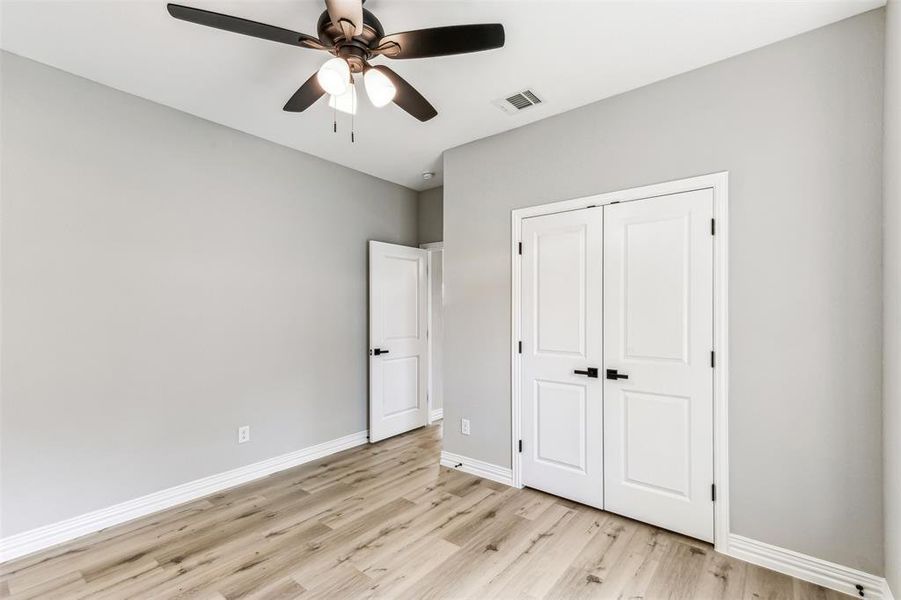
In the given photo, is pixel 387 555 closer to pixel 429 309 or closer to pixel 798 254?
pixel 798 254

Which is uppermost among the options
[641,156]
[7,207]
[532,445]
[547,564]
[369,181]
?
[369,181]

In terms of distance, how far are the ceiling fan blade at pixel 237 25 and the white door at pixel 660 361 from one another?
6.63 feet

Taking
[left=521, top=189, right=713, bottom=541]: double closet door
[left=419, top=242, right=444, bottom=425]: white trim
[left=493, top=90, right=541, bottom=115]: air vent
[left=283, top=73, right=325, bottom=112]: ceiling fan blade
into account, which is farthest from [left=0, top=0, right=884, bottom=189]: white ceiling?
[left=419, top=242, right=444, bottom=425]: white trim

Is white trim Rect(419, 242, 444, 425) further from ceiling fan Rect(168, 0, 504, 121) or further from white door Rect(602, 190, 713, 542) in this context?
ceiling fan Rect(168, 0, 504, 121)

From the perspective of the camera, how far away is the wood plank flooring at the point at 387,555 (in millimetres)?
1975

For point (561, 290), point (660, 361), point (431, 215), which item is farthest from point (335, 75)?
point (431, 215)

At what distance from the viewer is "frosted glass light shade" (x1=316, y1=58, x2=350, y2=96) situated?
1.70 meters

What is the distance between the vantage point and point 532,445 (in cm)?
304

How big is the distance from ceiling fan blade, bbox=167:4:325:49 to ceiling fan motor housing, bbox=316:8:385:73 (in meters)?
0.05

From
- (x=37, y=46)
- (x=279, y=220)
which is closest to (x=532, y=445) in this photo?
(x=279, y=220)

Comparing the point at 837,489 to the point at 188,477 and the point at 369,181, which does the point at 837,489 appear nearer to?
the point at 188,477

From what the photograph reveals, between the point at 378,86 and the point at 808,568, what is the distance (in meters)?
3.11

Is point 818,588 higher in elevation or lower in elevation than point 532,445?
lower

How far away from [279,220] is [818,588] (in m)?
4.16
